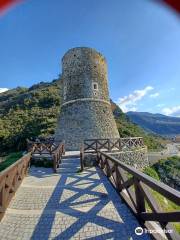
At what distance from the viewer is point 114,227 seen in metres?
4.44

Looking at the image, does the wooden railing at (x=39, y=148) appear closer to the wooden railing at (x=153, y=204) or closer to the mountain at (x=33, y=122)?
the wooden railing at (x=153, y=204)

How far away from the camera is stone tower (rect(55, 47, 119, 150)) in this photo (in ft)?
63.6

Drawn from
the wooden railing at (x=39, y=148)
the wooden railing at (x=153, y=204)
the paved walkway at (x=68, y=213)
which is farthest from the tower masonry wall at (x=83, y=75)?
the wooden railing at (x=153, y=204)

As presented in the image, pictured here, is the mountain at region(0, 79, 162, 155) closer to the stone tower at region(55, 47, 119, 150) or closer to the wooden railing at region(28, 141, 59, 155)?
the stone tower at region(55, 47, 119, 150)

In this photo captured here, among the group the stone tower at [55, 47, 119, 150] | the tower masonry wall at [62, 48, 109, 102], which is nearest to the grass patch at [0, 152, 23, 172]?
the stone tower at [55, 47, 119, 150]

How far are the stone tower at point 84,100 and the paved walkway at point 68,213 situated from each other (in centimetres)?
1096

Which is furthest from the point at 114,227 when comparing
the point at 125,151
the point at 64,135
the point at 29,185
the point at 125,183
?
the point at 64,135

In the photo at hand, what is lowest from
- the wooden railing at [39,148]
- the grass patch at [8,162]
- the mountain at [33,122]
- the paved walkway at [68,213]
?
the paved walkway at [68,213]

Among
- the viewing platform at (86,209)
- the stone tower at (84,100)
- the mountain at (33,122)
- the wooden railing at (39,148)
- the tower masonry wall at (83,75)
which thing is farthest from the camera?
the mountain at (33,122)

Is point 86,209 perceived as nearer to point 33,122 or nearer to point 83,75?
point 83,75

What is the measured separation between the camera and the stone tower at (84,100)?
19375mm

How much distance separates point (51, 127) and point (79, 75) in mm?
13000

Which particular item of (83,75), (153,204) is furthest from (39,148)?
(153,204)

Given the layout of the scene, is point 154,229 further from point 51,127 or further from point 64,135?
point 51,127
